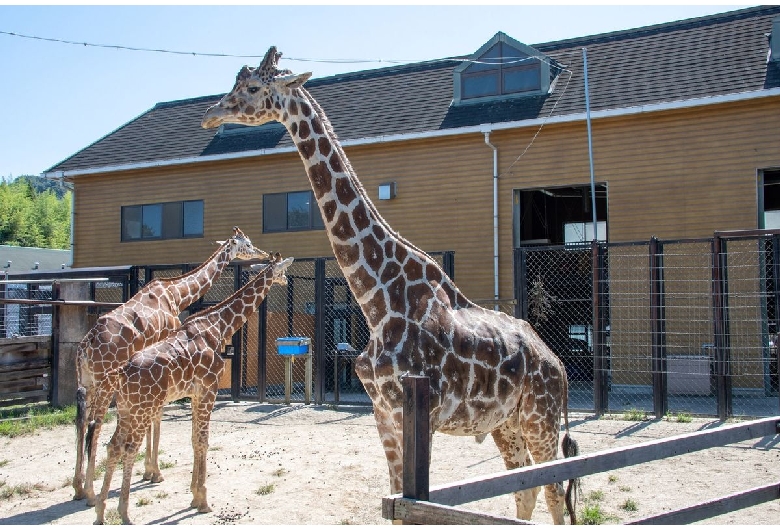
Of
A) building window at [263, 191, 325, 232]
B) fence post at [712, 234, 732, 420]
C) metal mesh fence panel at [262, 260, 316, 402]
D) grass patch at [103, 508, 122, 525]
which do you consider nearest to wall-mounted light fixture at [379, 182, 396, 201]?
building window at [263, 191, 325, 232]

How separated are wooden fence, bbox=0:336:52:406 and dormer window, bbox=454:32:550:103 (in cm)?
1064

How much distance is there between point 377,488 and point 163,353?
2.56 m

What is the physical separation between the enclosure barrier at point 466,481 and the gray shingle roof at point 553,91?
43.5ft

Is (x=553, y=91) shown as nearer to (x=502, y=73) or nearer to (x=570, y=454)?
(x=502, y=73)

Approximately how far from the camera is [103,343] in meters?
8.48

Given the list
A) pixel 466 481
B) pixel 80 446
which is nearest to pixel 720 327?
pixel 80 446

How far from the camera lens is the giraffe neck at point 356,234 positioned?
217 inches

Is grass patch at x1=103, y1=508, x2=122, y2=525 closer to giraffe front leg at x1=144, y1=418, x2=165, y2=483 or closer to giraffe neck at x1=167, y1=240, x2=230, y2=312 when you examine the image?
giraffe front leg at x1=144, y1=418, x2=165, y2=483

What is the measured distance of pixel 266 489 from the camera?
7801 mm

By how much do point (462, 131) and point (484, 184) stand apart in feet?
4.22

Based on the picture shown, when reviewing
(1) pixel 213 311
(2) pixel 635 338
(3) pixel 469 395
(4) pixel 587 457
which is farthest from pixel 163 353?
(2) pixel 635 338

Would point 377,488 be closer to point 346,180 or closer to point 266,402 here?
point 346,180

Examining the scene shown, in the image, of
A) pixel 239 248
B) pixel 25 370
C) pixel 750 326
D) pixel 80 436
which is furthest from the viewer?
pixel 750 326

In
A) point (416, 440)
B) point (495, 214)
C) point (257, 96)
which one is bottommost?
point (416, 440)
